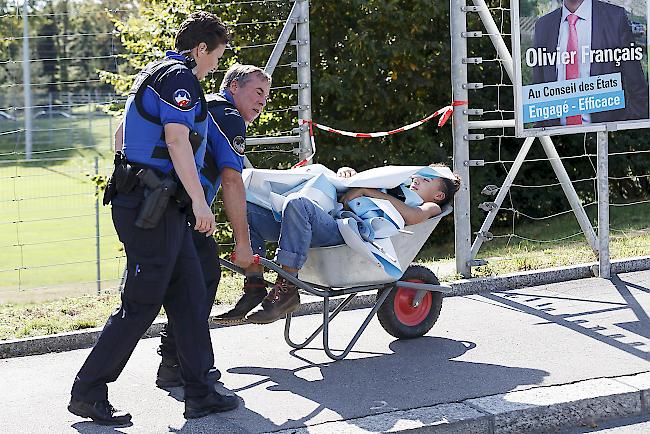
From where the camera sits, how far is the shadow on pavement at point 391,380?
19.0 feet

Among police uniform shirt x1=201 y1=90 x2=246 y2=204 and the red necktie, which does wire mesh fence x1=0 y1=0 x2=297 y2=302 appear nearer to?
police uniform shirt x1=201 y1=90 x2=246 y2=204

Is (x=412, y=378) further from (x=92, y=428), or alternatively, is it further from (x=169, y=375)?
(x=92, y=428)

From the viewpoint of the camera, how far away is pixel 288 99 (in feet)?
40.5

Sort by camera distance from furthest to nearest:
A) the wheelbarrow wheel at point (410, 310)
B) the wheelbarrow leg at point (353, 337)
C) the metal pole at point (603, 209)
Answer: the metal pole at point (603, 209) < the wheelbarrow wheel at point (410, 310) < the wheelbarrow leg at point (353, 337)

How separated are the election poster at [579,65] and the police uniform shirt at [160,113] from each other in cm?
389

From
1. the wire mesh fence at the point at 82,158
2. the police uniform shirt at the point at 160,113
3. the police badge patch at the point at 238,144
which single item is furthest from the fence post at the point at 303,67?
the police uniform shirt at the point at 160,113

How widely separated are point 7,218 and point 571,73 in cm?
1824

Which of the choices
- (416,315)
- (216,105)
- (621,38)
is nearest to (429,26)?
(621,38)

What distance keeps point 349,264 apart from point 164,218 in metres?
1.50

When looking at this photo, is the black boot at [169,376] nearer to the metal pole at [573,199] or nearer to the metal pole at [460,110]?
the metal pole at [460,110]

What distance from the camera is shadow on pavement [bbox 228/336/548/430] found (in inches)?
227

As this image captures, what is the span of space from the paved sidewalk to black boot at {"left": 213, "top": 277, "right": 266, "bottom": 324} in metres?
0.36

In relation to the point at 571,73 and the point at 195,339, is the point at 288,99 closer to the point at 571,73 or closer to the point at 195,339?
the point at 571,73

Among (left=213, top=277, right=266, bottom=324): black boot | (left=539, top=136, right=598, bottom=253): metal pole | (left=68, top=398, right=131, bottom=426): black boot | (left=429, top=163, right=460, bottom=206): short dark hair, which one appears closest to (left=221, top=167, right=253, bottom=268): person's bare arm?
(left=213, top=277, right=266, bottom=324): black boot
